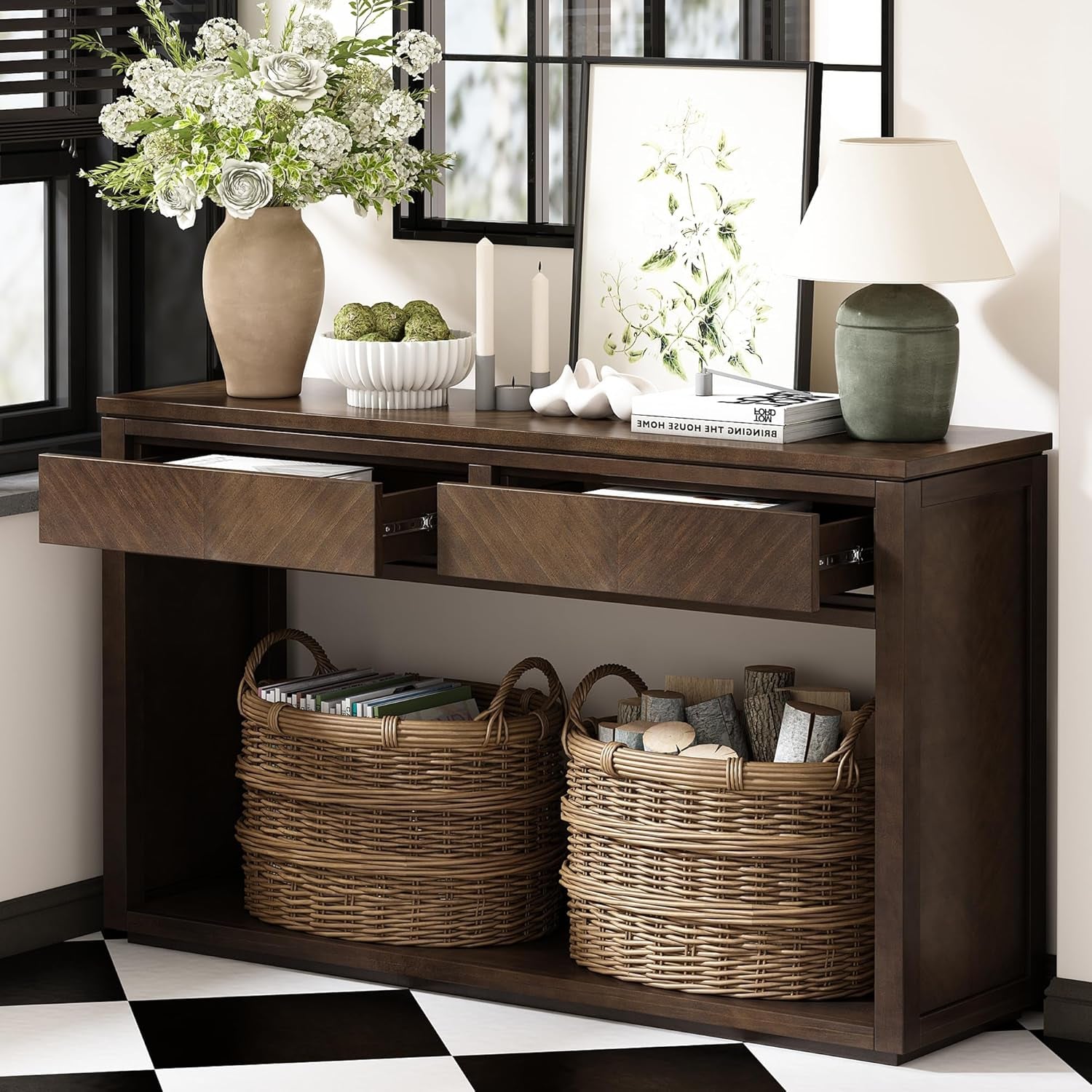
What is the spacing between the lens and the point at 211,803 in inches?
137

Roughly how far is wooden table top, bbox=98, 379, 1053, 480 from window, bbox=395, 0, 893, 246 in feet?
1.25

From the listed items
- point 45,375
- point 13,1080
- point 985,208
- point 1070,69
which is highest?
point 1070,69

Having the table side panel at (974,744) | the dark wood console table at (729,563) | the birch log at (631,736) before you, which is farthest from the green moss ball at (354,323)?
the table side panel at (974,744)

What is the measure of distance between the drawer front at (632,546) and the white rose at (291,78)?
0.64 metres

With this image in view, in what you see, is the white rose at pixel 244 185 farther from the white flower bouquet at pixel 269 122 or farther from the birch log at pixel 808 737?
the birch log at pixel 808 737

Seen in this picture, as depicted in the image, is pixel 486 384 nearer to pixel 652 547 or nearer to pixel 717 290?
pixel 717 290

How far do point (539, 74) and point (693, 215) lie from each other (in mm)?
365

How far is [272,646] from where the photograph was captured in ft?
11.5

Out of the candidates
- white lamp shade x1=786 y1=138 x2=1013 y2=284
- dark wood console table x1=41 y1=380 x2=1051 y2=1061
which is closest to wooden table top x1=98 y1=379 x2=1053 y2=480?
dark wood console table x1=41 y1=380 x2=1051 y2=1061

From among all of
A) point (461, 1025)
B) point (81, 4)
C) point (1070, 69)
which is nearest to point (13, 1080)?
point (461, 1025)

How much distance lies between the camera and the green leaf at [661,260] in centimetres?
316

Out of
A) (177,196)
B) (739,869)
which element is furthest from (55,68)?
(739,869)

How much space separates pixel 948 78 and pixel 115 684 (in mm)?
1515

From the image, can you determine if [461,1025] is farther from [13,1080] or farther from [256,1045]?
[13,1080]
